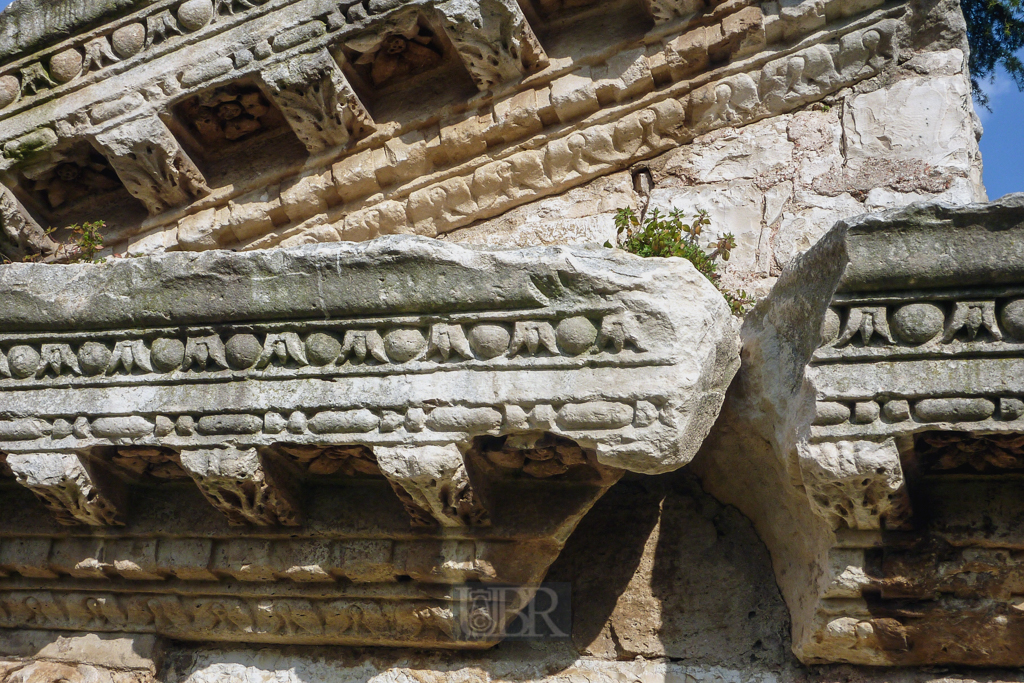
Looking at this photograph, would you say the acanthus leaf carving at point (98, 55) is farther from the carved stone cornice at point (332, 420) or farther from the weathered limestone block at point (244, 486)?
the weathered limestone block at point (244, 486)

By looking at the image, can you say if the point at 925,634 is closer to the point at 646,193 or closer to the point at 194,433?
the point at 646,193

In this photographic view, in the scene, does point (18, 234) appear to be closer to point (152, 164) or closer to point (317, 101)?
point (152, 164)

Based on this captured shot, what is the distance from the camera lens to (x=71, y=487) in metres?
2.88

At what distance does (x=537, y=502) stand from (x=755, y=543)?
0.74 m

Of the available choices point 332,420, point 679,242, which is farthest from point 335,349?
point 679,242

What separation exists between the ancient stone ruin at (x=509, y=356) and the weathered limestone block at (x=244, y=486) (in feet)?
0.04

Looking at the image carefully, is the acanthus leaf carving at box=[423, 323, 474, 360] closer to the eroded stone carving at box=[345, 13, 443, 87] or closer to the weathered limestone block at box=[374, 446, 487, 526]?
the weathered limestone block at box=[374, 446, 487, 526]

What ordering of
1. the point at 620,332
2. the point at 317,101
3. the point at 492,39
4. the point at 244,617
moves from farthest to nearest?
1. the point at 317,101
2. the point at 492,39
3. the point at 244,617
4. the point at 620,332

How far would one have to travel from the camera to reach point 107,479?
2994 mm

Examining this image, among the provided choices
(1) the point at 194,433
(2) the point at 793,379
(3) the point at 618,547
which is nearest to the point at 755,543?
(3) the point at 618,547

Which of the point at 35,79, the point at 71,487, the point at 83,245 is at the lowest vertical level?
the point at 71,487

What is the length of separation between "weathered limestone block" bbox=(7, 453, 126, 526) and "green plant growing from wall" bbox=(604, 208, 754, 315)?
173 centimetres

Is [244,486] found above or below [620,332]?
below

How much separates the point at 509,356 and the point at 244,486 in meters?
0.84
